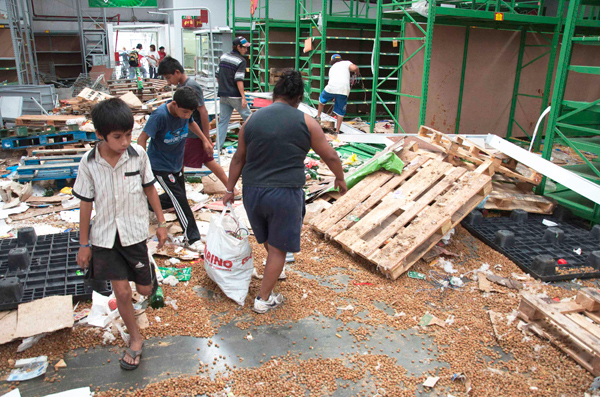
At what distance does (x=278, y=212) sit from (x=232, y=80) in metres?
5.25

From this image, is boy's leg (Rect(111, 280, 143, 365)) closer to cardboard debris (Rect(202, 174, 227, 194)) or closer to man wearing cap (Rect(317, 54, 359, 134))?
cardboard debris (Rect(202, 174, 227, 194))

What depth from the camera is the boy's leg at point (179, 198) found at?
4.23m

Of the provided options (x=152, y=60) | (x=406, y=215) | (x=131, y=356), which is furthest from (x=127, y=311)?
(x=152, y=60)

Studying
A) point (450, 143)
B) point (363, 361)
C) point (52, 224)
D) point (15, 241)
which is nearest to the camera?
point (363, 361)

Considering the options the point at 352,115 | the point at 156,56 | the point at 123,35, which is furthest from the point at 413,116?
the point at 123,35

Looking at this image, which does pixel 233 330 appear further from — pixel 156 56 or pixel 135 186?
pixel 156 56

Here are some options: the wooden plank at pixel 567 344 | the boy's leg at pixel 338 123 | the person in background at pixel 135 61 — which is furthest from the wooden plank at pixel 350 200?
the person in background at pixel 135 61

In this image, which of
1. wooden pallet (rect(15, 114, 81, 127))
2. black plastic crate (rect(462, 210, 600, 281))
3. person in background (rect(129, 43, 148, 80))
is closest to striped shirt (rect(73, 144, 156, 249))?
black plastic crate (rect(462, 210, 600, 281))

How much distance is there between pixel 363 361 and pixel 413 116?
24.2 ft

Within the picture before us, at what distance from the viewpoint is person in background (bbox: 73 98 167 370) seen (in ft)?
8.17

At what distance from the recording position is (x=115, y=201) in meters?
2.65

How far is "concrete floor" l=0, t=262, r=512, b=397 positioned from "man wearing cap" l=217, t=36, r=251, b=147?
5.32m

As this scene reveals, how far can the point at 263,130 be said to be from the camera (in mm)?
3105

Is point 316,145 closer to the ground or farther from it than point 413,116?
farther from it
